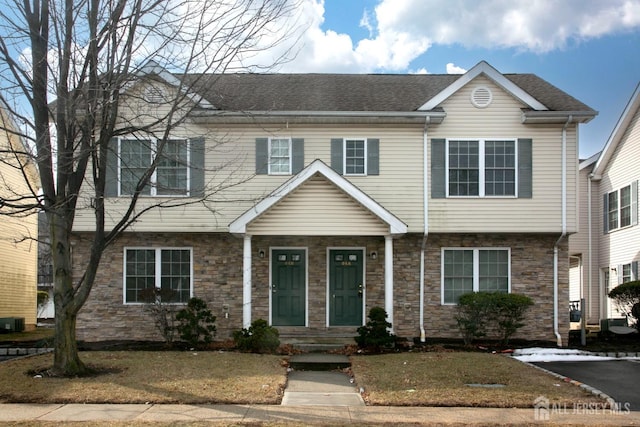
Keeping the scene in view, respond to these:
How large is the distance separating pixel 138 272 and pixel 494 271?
30.6ft

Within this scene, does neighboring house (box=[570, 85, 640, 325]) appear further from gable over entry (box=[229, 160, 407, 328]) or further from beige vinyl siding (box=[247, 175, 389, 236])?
beige vinyl siding (box=[247, 175, 389, 236])

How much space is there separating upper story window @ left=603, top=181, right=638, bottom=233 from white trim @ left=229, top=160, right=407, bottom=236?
9879 mm

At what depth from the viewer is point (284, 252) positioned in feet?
55.9

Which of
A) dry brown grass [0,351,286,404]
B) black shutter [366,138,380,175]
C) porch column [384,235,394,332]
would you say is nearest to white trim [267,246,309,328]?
porch column [384,235,394,332]

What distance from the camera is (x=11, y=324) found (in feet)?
69.8

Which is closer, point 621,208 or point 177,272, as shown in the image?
point 177,272

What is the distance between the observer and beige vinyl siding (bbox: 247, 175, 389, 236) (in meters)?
15.4

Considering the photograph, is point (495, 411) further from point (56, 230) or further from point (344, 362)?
point (56, 230)

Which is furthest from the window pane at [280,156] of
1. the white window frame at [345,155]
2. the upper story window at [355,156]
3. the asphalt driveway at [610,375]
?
the asphalt driveway at [610,375]

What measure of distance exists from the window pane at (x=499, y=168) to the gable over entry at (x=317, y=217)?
3.20 metres

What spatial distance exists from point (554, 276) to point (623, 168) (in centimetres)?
722

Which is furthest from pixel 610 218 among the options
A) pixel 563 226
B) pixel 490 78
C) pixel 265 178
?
pixel 265 178

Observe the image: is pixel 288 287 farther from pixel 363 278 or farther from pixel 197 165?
pixel 197 165

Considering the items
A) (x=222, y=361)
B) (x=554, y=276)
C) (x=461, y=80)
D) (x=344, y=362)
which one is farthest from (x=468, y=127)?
(x=222, y=361)
